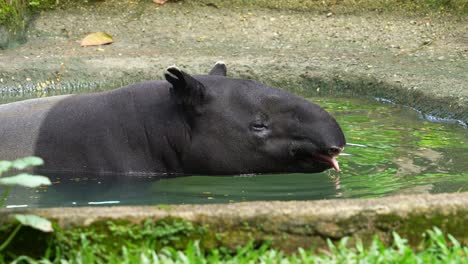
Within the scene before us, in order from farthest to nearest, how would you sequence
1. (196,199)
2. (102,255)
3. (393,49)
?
(393,49) < (196,199) < (102,255)

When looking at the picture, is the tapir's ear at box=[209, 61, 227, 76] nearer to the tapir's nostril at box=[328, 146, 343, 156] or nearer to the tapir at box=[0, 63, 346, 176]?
the tapir at box=[0, 63, 346, 176]

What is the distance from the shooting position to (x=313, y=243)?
14.2ft

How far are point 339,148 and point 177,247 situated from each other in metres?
2.50

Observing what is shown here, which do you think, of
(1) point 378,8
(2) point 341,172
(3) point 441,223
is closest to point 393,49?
(1) point 378,8

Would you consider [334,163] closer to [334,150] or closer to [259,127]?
[334,150]

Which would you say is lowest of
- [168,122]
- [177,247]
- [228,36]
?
[228,36]

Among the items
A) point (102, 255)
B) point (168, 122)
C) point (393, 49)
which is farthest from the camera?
point (393, 49)

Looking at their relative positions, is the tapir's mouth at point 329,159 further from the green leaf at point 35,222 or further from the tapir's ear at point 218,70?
the green leaf at point 35,222

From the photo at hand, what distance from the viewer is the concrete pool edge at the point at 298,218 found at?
4.23 metres

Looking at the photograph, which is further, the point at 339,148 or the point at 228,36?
the point at 228,36

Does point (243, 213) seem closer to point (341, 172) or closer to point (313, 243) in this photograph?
point (313, 243)

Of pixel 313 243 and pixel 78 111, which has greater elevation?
pixel 313 243

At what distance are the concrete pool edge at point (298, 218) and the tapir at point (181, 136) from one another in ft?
7.61

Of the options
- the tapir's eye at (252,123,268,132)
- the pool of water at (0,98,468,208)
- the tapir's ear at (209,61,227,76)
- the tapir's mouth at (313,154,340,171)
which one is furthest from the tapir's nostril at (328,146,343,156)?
the tapir's ear at (209,61,227,76)
